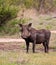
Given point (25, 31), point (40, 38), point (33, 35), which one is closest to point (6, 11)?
point (40, 38)

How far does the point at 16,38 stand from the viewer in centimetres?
2434

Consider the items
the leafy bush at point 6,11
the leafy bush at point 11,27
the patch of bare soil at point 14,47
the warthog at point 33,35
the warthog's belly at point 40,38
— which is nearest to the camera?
the warthog at point 33,35

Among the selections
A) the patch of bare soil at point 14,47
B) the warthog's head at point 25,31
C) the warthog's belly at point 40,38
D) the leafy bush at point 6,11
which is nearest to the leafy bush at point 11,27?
the leafy bush at point 6,11

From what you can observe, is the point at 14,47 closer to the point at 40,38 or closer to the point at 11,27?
the point at 40,38

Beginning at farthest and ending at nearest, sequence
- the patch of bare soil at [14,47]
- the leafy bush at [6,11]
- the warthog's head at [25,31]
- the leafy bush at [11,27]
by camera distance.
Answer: the leafy bush at [11,27] < the leafy bush at [6,11] < the patch of bare soil at [14,47] < the warthog's head at [25,31]

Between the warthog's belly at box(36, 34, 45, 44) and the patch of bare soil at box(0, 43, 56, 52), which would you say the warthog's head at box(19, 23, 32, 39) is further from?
the patch of bare soil at box(0, 43, 56, 52)

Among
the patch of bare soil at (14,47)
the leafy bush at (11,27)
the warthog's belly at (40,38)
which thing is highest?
the warthog's belly at (40,38)

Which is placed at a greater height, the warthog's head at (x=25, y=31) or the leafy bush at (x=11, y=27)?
the warthog's head at (x=25, y=31)

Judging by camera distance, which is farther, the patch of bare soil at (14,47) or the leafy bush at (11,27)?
the leafy bush at (11,27)

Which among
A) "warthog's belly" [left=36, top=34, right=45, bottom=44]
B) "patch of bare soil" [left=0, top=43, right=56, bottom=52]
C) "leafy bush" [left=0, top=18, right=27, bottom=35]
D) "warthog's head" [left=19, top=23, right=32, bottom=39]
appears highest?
"warthog's head" [left=19, top=23, right=32, bottom=39]

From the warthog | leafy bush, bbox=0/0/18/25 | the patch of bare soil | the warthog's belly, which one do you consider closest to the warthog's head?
the warthog

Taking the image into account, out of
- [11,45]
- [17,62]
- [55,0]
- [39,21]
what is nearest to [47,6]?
[55,0]

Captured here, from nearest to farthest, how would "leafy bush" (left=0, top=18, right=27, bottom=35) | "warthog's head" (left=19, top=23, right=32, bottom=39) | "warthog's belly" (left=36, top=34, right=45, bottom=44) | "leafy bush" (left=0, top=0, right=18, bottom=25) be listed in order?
"warthog's head" (left=19, top=23, right=32, bottom=39) < "warthog's belly" (left=36, top=34, right=45, bottom=44) < "leafy bush" (left=0, top=0, right=18, bottom=25) < "leafy bush" (left=0, top=18, right=27, bottom=35)

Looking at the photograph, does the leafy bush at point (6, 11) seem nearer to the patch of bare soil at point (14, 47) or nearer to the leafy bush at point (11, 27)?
the leafy bush at point (11, 27)
